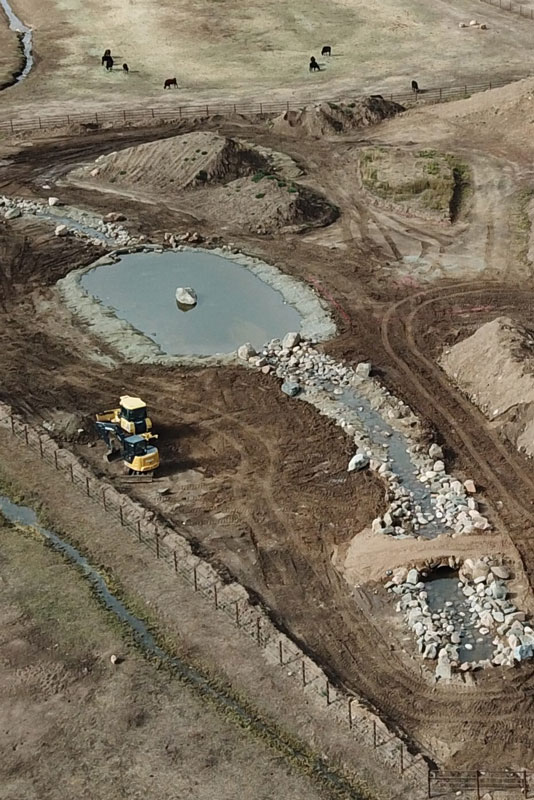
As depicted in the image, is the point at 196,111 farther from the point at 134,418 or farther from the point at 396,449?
the point at 396,449

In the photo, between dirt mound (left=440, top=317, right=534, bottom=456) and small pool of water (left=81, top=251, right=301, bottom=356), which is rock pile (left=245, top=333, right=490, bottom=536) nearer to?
small pool of water (left=81, top=251, right=301, bottom=356)


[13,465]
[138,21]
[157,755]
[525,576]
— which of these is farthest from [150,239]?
[138,21]

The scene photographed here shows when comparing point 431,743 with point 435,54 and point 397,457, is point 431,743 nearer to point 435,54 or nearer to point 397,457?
point 397,457

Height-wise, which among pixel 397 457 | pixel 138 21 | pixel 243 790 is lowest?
pixel 138 21

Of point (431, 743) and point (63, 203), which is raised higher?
point (431, 743)

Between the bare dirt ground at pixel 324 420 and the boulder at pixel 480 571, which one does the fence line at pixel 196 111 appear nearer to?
the bare dirt ground at pixel 324 420

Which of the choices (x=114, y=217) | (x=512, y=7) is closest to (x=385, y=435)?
(x=114, y=217)
